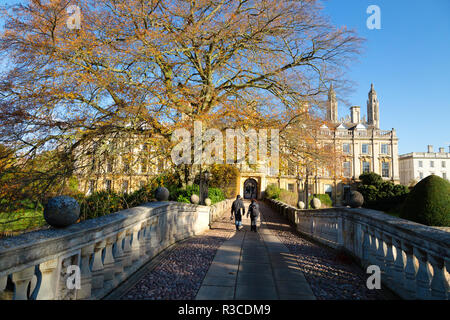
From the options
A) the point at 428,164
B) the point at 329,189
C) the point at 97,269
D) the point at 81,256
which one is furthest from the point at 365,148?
the point at 81,256

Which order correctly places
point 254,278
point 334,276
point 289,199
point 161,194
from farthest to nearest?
point 289,199 < point 161,194 < point 334,276 < point 254,278

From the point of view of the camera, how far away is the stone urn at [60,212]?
274 centimetres

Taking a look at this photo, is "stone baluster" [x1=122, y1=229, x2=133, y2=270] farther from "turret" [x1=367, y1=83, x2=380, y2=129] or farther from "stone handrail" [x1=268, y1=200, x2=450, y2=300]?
"turret" [x1=367, y1=83, x2=380, y2=129]

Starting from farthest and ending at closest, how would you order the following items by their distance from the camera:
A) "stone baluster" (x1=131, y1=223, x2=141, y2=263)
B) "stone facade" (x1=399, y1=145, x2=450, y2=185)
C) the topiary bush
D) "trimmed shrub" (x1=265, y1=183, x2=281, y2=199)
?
"stone facade" (x1=399, y1=145, x2=450, y2=185), "trimmed shrub" (x1=265, y1=183, x2=281, y2=199), the topiary bush, "stone baluster" (x1=131, y1=223, x2=141, y2=263)

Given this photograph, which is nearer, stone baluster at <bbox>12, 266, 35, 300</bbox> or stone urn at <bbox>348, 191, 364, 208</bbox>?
stone baluster at <bbox>12, 266, 35, 300</bbox>

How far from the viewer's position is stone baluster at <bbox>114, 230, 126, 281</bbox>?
3847 mm

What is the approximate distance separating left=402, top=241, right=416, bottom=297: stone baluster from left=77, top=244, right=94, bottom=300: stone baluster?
388 cm

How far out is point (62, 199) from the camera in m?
2.83

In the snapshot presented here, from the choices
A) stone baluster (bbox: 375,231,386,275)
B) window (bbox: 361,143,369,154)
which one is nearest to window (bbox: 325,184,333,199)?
window (bbox: 361,143,369,154)

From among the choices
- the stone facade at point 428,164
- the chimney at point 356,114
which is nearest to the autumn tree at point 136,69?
the chimney at point 356,114

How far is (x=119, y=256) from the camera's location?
394 centimetres

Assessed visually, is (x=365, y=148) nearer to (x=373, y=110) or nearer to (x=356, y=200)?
(x=373, y=110)

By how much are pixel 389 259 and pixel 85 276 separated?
13.5 feet
